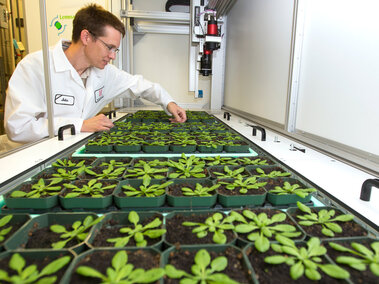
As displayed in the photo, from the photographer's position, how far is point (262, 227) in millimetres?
665

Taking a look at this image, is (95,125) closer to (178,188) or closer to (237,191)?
(178,188)

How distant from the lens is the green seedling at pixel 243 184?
2.93 ft

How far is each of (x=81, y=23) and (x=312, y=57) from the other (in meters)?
1.62

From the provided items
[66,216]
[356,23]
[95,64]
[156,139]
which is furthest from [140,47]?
[66,216]

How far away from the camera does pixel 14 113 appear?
5.33 ft

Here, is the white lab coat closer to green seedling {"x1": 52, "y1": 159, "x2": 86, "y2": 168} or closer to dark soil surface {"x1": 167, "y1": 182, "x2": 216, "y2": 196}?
green seedling {"x1": 52, "y1": 159, "x2": 86, "y2": 168}

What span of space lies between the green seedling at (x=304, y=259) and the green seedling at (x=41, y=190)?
693 mm

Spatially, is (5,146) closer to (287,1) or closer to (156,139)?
(156,139)

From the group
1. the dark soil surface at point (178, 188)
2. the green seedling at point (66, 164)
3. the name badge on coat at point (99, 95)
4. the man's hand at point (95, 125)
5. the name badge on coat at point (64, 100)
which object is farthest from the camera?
the name badge on coat at point (99, 95)

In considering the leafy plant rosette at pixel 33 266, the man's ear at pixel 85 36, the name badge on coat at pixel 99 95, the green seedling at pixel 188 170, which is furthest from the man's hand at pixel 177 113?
the leafy plant rosette at pixel 33 266

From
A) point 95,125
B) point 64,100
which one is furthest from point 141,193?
point 64,100

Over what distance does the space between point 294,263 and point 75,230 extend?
52 centimetres

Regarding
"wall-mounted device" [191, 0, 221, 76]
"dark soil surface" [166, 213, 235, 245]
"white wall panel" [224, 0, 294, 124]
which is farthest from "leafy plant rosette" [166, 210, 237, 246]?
"wall-mounted device" [191, 0, 221, 76]

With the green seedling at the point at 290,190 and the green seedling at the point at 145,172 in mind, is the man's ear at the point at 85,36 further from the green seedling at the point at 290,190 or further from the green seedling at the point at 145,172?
the green seedling at the point at 290,190
